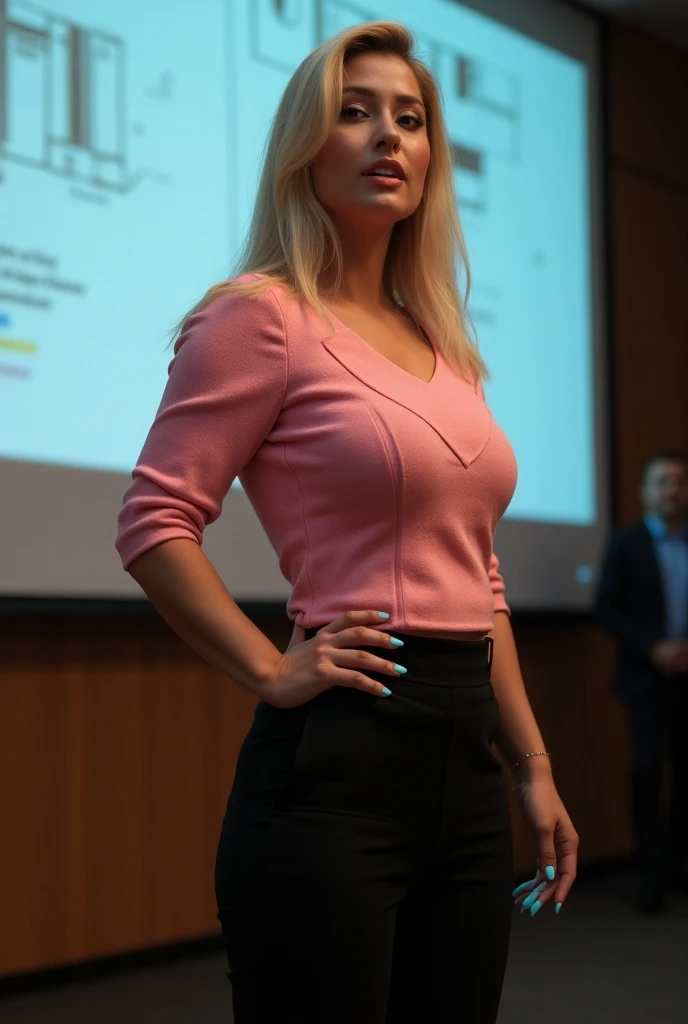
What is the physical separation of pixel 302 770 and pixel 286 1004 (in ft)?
0.60

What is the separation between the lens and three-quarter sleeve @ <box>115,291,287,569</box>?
1.03 m

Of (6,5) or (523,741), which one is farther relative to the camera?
(6,5)

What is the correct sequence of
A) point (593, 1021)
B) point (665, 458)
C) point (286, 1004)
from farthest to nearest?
point (665, 458), point (593, 1021), point (286, 1004)

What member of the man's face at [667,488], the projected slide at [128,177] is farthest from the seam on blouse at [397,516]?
the man's face at [667,488]

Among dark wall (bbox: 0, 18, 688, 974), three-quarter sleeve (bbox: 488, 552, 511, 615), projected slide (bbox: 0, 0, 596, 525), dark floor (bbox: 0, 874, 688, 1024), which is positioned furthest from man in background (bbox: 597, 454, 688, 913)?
three-quarter sleeve (bbox: 488, 552, 511, 615)

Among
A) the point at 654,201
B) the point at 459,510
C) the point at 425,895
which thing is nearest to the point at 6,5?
the point at 459,510

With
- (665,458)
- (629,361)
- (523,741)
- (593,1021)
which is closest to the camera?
(523,741)

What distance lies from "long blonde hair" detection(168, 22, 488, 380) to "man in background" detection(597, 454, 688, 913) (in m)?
3.11

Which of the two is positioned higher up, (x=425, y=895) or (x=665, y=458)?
(x=665, y=458)

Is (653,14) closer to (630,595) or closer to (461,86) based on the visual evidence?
(461,86)

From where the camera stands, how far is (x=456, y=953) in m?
1.04

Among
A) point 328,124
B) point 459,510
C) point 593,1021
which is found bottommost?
point 593,1021

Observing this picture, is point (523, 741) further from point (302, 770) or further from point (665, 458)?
point (665, 458)

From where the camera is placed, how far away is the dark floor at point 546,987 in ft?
9.21
